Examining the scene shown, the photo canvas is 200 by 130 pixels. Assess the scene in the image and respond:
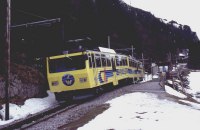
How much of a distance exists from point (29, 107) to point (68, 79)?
103 inches

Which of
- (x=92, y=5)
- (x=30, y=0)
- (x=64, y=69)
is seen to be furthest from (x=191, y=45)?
(x=64, y=69)

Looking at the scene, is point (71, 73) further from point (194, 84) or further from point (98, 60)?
point (194, 84)

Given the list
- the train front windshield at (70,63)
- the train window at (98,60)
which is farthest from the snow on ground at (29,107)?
the train window at (98,60)

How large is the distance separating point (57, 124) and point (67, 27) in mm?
22854

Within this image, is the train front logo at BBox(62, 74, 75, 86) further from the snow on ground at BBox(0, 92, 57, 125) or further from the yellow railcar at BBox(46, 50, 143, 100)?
the snow on ground at BBox(0, 92, 57, 125)

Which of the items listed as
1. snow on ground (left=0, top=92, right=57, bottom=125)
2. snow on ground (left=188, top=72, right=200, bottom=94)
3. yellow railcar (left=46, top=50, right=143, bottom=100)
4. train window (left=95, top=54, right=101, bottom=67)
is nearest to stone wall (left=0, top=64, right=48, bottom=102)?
snow on ground (left=0, top=92, right=57, bottom=125)

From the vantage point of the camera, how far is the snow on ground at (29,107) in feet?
47.4

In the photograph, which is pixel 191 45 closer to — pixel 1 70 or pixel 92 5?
pixel 92 5

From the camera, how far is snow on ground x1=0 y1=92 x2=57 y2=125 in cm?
1444

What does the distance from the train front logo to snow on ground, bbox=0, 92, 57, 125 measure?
1867 mm

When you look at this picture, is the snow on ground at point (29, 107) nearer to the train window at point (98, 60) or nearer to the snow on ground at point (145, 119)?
the train window at point (98, 60)

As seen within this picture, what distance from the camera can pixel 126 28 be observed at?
70.4 meters

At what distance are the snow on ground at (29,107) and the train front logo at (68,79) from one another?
187 cm

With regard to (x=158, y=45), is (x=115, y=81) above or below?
below
